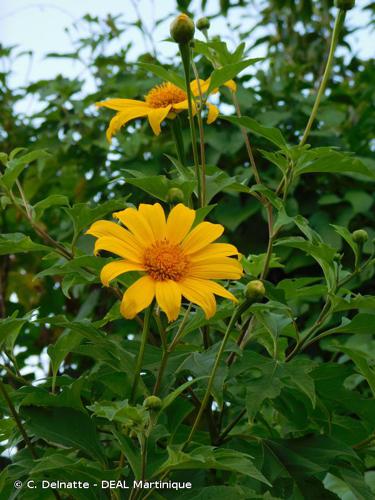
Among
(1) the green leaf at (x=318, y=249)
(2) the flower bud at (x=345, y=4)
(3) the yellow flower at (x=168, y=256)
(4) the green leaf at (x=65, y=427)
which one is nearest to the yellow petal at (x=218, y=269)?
(3) the yellow flower at (x=168, y=256)

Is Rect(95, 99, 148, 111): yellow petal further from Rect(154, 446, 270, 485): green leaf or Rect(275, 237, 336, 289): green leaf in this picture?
Rect(154, 446, 270, 485): green leaf

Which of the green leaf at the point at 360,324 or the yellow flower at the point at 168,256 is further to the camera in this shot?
the green leaf at the point at 360,324

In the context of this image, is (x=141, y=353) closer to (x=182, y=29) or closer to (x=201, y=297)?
(x=201, y=297)

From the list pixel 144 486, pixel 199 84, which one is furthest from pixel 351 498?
pixel 199 84

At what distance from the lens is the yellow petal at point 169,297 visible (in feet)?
2.88

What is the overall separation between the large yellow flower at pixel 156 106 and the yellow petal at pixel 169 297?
0.28 m

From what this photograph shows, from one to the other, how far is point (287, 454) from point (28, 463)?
34cm

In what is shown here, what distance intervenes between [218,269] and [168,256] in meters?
0.06

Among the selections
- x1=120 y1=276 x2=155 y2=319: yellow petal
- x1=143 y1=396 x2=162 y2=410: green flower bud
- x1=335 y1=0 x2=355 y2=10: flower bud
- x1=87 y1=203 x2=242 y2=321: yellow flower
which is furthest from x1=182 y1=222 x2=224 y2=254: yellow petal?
x1=335 y1=0 x2=355 y2=10: flower bud

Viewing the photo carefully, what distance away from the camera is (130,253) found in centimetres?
95

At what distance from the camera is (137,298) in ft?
2.89

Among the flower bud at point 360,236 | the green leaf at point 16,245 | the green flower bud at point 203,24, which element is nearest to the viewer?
the green leaf at point 16,245

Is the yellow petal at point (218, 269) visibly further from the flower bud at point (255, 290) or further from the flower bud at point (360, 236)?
the flower bud at point (360, 236)

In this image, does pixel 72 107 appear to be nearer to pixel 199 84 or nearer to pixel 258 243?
pixel 258 243
